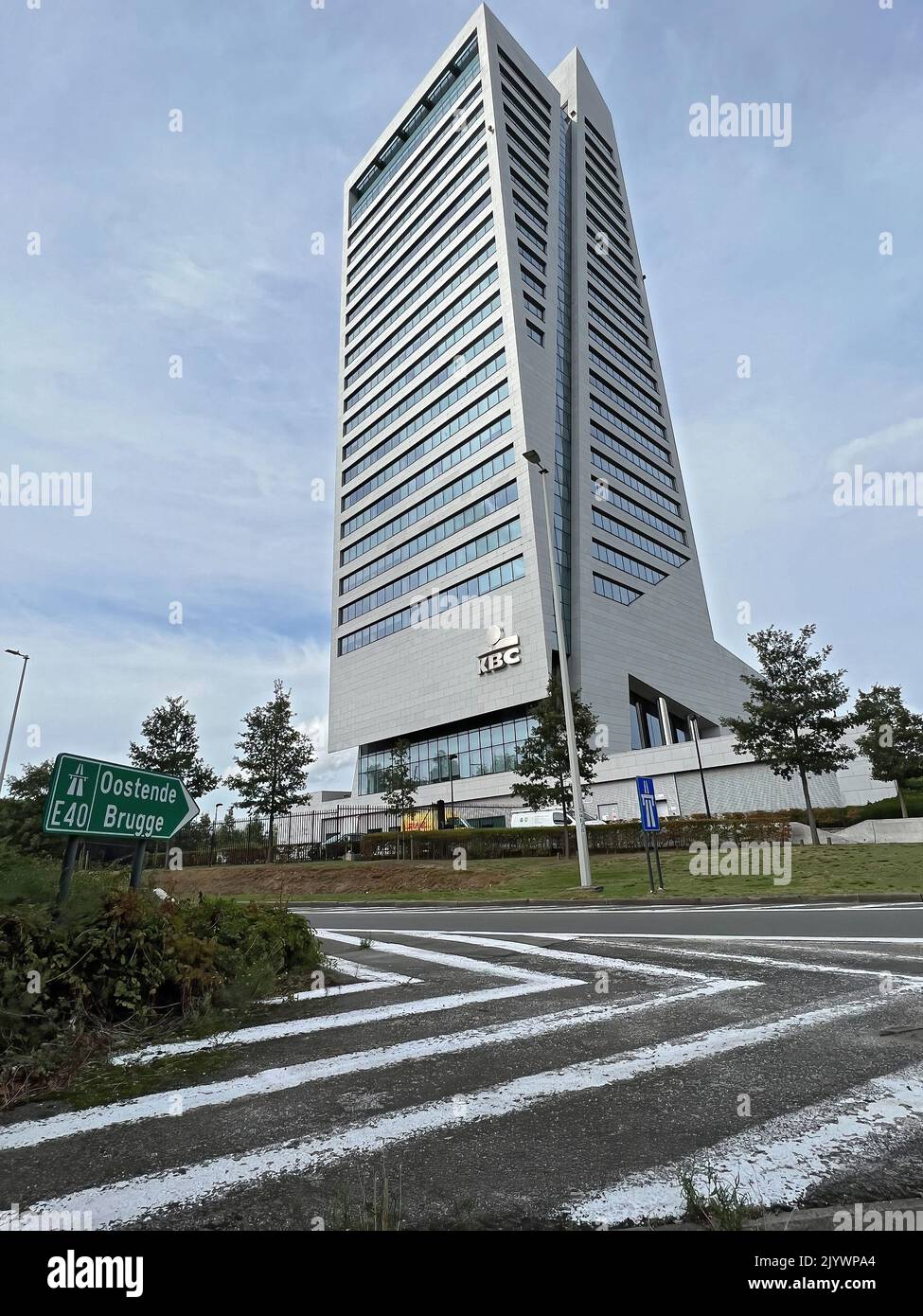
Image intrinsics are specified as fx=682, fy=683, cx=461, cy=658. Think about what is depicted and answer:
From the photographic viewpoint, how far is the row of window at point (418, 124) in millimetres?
70438

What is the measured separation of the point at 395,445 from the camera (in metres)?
68.2

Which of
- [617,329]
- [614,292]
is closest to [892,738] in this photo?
[617,329]

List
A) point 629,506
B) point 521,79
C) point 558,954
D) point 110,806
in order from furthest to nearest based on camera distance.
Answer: point 521,79 → point 629,506 → point 558,954 → point 110,806

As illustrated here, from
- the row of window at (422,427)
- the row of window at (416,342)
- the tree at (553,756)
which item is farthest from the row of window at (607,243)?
the tree at (553,756)

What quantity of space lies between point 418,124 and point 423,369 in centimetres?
3414

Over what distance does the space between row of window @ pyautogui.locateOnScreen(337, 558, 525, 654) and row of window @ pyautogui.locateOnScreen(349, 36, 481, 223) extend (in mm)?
53509

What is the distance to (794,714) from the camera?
26.8 m

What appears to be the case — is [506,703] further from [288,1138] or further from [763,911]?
[288,1138]

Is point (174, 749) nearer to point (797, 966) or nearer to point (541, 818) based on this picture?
point (541, 818)

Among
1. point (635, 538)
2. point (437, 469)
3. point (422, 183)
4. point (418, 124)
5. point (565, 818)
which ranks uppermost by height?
point (418, 124)

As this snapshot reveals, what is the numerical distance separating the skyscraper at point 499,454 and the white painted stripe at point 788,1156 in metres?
45.5

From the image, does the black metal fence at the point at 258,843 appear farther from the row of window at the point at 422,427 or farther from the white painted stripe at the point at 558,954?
the row of window at the point at 422,427

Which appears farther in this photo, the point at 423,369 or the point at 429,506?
the point at 423,369

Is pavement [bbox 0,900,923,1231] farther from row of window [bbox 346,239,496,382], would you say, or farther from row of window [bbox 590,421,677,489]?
row of window [bbox 346,239,496,382]
